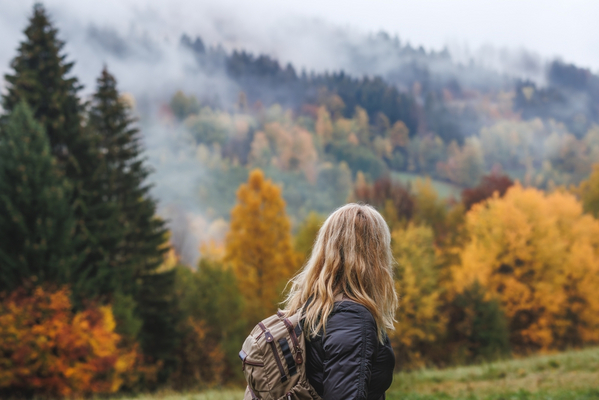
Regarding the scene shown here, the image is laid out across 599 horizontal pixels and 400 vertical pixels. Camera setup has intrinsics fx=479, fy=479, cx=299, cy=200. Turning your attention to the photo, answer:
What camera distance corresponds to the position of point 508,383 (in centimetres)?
948

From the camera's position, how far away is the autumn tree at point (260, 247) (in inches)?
1198

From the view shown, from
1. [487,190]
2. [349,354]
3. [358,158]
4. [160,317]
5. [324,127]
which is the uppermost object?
[324,127]

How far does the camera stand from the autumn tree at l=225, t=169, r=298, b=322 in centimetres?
3042

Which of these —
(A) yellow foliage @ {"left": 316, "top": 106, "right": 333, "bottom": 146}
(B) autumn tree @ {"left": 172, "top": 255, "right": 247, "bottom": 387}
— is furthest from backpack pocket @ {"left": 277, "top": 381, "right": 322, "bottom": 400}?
(A) yellow foliage @ {"left": 316, "top": 106, "right": 333, "bottom": 146}

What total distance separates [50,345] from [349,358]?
18822mm

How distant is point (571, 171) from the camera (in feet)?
410

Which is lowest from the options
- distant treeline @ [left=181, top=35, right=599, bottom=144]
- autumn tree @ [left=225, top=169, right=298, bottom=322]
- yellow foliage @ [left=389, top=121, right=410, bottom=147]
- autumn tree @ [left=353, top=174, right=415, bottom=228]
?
autumn tree @ [left=225, top=169, right=298, bottom=322]

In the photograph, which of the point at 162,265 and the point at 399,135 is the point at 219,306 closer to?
the point at 162,265

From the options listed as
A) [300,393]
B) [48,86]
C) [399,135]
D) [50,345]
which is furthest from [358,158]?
[300,393]

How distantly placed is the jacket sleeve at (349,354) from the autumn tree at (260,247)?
28082mm

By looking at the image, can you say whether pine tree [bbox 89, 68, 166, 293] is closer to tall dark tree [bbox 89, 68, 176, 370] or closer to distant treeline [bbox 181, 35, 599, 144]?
tall dark tree [bbox 89, 68, 176, 370]

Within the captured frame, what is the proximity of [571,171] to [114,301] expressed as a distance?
130019 mm

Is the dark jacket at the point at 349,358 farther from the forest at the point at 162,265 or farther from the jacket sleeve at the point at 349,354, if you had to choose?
the forest at the point at 162,265

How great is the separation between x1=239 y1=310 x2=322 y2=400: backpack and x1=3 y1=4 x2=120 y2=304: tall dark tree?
2148cm
